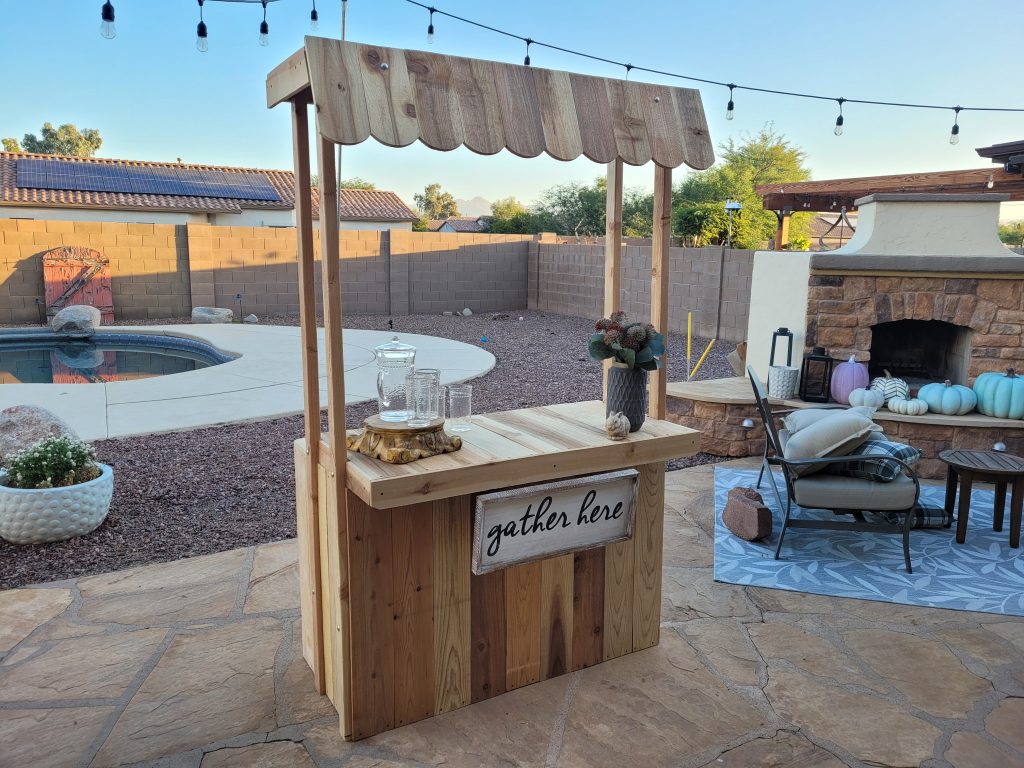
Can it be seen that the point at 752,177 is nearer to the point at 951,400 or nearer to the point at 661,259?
the point at 951,400

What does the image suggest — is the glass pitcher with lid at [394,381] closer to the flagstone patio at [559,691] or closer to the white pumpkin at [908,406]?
the flagstone patio at [559,691]

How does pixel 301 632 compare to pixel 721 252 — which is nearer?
pixel 301 632

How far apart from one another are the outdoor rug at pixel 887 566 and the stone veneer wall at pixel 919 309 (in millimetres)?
1418

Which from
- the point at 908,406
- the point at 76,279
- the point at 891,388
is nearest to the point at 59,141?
the point at 76,279

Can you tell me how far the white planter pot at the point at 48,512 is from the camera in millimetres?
3389

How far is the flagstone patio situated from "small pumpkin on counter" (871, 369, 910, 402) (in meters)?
2.15

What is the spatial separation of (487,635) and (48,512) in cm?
231

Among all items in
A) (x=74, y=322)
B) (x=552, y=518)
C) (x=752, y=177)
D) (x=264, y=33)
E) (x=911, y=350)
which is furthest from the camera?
(x=752, y=177)

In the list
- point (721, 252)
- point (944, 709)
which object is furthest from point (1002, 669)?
point (721, 252)

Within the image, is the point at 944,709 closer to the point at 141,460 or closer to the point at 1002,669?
the point at 1002,669

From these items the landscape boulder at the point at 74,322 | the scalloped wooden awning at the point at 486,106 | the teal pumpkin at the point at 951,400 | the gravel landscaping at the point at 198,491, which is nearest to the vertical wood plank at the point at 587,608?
the scalloped wooden awning at the point at 486,106

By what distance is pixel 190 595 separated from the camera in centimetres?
307

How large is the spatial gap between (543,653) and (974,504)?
3.27 meters

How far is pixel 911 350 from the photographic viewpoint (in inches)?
224
